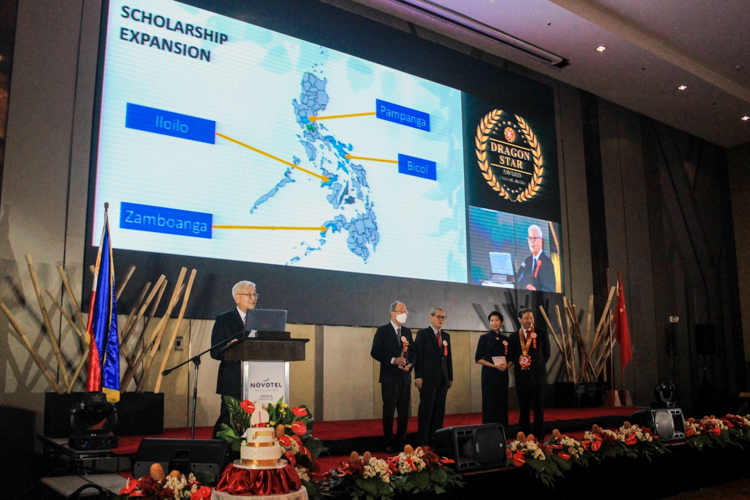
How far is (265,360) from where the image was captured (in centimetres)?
344

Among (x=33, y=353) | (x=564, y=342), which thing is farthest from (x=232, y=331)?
(x=564, y=342)

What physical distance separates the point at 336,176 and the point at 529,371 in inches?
102

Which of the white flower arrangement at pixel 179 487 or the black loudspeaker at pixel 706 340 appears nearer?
the white flower arrangement at pixel 179 487

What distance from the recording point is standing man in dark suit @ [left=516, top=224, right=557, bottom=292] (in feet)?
26.0

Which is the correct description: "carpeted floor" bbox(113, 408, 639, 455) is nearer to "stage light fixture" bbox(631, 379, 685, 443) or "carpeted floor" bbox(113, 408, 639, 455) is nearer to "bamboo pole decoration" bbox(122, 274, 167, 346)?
"bamboo pole decoration" bbox(122, 274, 167, 346)

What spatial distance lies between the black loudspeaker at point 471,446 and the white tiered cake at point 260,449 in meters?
1.74

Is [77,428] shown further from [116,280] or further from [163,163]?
[163,163]

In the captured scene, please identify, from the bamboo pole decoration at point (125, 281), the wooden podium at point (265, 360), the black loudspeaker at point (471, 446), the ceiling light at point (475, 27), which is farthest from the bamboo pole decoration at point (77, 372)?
the ceiling light at point (475, 27)

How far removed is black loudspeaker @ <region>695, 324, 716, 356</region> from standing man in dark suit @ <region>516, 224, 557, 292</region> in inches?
126

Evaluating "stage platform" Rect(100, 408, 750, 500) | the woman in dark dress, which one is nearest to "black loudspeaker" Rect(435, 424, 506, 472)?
"stage platform" Rect(100, 408, 750, 500)

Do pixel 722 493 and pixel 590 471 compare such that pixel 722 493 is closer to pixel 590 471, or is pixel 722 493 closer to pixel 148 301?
pixel 590 471

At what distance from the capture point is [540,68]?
29.0 ft

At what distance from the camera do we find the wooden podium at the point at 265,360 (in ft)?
11.1

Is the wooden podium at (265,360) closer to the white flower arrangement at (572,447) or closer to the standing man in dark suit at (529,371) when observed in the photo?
the white flower arrangement at (572,447)
